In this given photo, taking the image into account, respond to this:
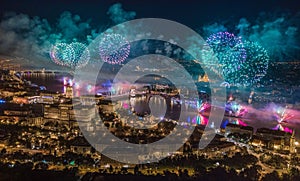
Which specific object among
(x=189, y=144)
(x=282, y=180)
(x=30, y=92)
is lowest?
(x=282, y=180)

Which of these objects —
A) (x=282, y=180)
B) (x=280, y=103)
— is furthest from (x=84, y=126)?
(x=280, y=103)

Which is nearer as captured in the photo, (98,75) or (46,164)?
(46,164)

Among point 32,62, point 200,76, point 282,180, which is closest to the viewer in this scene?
point 282,180

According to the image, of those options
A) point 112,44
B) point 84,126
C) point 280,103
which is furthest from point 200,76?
point 84,126

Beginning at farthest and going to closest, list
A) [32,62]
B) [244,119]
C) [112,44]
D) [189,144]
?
[32,62] < [112,44] < [244,119] < [189,144]

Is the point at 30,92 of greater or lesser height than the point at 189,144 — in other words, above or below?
above

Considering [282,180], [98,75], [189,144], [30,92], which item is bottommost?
[282,180]

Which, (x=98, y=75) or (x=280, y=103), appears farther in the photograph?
(x=98, y=75)

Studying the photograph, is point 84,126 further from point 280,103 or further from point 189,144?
point 280,103

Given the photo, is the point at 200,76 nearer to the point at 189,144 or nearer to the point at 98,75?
the point at 98,75
